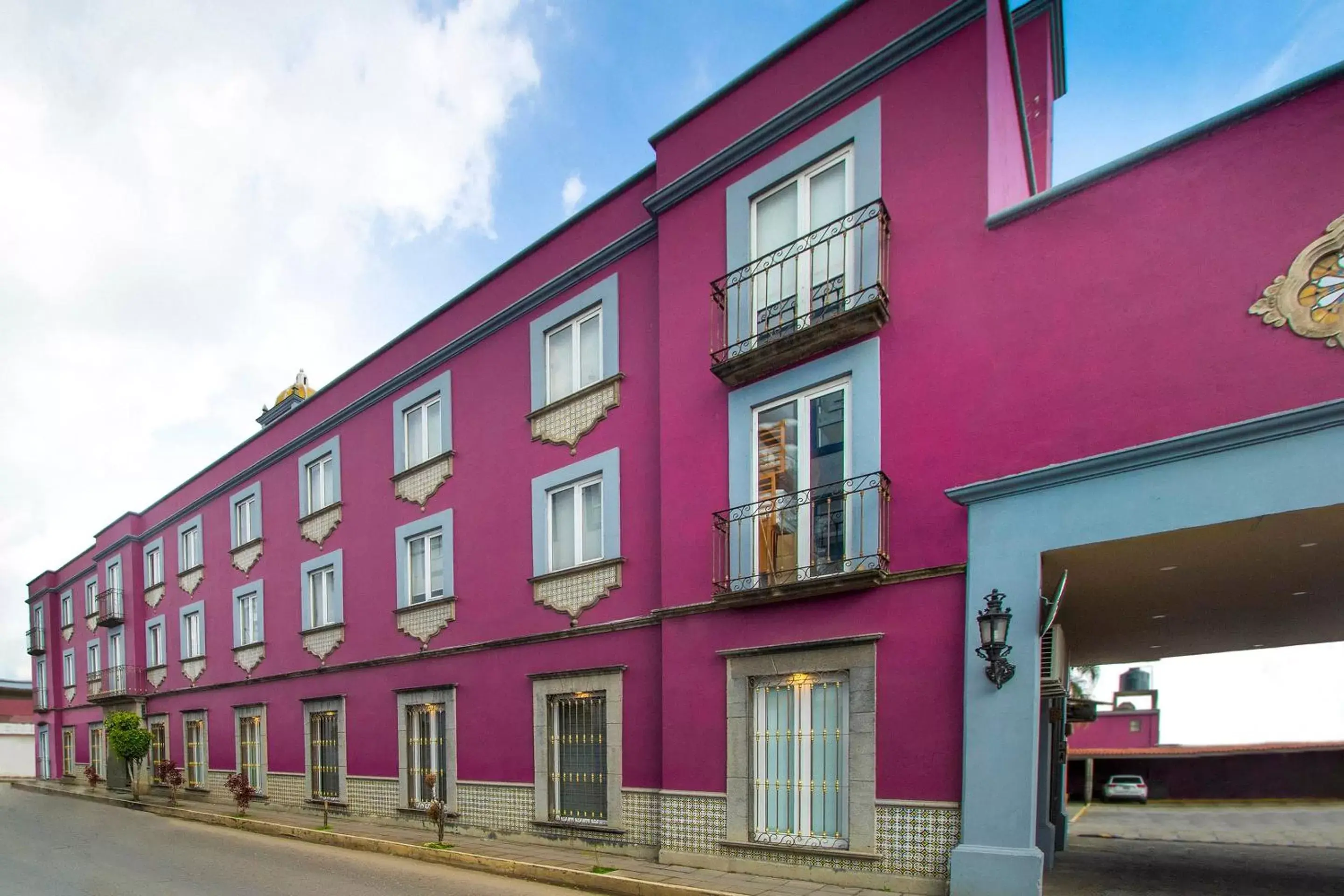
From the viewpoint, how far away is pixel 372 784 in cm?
1461

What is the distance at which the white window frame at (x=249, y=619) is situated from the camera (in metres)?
19.5

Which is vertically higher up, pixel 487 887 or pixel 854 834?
pixel 854 834

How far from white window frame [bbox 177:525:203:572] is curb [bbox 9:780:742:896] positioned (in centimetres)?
748

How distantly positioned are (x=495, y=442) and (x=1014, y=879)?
9515 mm

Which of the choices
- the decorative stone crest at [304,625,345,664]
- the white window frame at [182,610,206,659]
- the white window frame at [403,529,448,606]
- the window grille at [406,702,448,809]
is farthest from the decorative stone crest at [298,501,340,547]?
the white window frame at [182,610,206,659]

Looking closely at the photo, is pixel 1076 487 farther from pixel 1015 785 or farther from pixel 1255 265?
pixel 1015 785

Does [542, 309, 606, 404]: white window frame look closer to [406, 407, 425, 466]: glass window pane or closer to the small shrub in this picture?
[406, 407, 425, 466]: glass window pane

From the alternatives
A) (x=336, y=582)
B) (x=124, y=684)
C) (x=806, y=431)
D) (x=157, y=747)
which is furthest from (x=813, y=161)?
(x=124, y=684)

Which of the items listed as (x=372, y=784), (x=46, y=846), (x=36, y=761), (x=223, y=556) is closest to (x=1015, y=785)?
(x=372, y=784)

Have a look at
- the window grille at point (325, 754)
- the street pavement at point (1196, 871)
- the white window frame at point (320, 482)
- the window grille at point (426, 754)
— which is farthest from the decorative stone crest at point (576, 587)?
the white window frame at point (320, 482)

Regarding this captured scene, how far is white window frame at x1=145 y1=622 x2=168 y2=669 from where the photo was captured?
24.6 metres

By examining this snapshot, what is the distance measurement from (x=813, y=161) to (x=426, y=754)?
1154cm

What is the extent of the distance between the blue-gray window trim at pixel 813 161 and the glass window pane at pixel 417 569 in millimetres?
8437

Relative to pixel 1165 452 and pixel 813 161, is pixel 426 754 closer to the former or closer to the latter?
pixel 813 161
